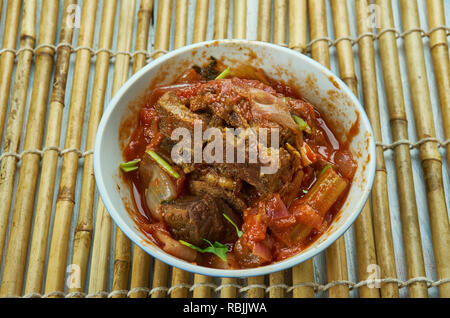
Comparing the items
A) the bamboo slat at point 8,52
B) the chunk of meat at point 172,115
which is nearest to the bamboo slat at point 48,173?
the bamboo slat at point 8,52

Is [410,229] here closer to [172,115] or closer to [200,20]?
[172,115]

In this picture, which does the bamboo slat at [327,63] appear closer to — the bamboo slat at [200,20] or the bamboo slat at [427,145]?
the bamboo slat at [427,145]

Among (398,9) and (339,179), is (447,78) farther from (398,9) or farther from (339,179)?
(339,179)

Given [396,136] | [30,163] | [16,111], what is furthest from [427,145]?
[16,111]

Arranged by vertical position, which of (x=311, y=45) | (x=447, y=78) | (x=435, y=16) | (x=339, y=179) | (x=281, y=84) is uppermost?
(x=435, y=16)

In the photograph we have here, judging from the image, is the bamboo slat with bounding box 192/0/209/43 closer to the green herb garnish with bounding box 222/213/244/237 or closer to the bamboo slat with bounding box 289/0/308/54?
the bamboo slat with bounding box 289/0/308/54

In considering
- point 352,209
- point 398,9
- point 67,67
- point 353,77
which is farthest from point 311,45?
point 67,67

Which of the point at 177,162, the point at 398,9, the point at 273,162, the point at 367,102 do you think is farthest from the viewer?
the point at 398,9
